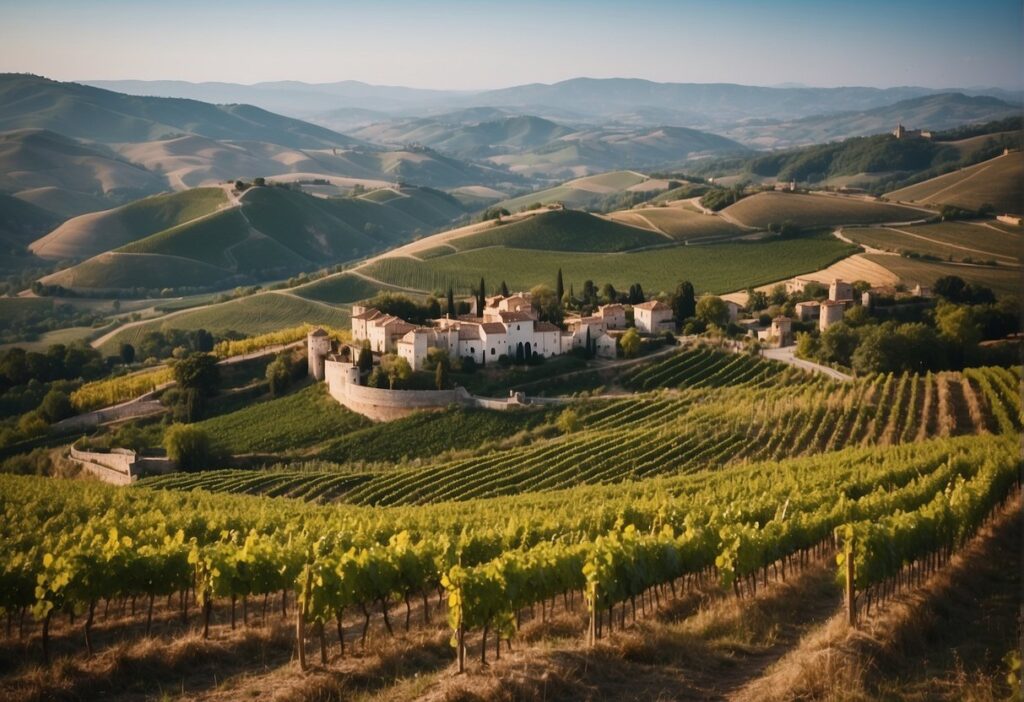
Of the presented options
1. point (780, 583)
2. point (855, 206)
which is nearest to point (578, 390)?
point (780, 583)

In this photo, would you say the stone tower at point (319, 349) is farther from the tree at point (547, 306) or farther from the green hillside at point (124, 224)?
the green hillside at point (124, 224)

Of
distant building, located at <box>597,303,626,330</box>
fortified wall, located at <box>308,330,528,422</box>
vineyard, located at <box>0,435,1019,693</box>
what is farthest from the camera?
distant building, located at <box>597,303,626,330</box>

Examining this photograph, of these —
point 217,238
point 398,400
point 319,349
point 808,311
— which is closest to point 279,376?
point 319,349

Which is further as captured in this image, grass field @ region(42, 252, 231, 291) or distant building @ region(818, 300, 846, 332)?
grass field @ region(42, 252, 231, 291)

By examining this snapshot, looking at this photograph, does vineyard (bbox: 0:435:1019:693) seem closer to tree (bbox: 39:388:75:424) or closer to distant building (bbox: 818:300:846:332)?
tree (bbox: 39:388:75:424)

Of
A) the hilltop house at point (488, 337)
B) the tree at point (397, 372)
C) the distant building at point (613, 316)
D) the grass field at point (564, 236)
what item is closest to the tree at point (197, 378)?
the hilltop house at point (488, 337)

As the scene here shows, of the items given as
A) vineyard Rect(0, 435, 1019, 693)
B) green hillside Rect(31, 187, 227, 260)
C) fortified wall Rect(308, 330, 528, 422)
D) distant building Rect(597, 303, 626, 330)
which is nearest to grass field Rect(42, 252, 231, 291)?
green hillside Rect(31, 187, 227, 260)
